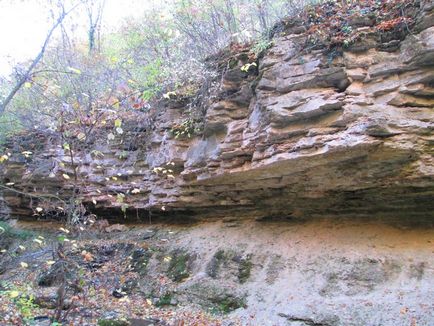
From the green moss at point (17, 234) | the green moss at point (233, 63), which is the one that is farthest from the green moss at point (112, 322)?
the green moss at point (17, 234)

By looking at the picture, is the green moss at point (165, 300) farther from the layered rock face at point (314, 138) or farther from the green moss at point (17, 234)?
the green moss at point (17, 234)

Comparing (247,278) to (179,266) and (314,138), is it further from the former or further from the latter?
(314,138)

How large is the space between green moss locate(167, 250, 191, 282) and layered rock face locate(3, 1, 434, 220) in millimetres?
1329

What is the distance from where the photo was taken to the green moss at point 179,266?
8.52m

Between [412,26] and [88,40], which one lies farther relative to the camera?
[88,40]

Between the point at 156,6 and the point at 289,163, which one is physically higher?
the point at 156,6

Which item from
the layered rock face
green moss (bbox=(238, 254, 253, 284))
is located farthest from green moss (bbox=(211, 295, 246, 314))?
the layered rock face

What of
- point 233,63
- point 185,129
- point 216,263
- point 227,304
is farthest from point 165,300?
point 233,63

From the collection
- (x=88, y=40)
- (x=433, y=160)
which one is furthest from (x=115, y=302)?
(x=88, y=40)

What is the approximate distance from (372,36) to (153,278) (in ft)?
24.0

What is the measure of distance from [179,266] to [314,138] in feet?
16.0

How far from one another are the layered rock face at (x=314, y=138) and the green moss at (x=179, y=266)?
4.36 feet

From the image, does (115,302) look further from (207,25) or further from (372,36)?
(207,25)

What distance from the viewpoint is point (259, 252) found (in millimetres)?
7863
